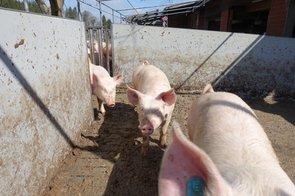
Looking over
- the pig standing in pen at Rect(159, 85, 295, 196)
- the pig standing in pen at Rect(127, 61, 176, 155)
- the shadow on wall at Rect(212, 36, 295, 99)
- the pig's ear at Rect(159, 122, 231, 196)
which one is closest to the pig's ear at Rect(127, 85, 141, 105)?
the pig standing in pen at Rect(127, 61, 176, 155)

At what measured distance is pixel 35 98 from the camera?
262 centimetres

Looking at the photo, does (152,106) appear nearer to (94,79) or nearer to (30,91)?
(30,91)

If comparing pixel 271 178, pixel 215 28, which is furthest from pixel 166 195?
pixel 215 28

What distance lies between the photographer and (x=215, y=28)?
1568 cm

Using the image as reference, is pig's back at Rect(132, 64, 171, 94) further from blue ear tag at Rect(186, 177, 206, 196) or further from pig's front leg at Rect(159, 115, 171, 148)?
blue ear tag at Rect(186, 177, 206, 196)

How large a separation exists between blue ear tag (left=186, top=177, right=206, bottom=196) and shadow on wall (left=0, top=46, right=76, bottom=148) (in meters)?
1.83

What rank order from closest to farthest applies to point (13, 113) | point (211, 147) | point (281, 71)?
point (211, 147) → point (13, 113) → point (281, 71)

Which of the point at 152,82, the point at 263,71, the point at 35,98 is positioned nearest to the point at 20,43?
the point at 35,98

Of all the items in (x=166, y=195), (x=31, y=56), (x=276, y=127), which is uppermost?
(x=31, y=56)

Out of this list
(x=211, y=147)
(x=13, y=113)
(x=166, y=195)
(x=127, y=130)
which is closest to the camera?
(x=166, y=195)

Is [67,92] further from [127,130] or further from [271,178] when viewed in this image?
[271,178]

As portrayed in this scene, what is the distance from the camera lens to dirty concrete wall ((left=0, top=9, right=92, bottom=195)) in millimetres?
2130

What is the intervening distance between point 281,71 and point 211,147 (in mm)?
5055

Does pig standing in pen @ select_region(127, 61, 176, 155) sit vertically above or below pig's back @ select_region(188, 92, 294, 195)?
below
